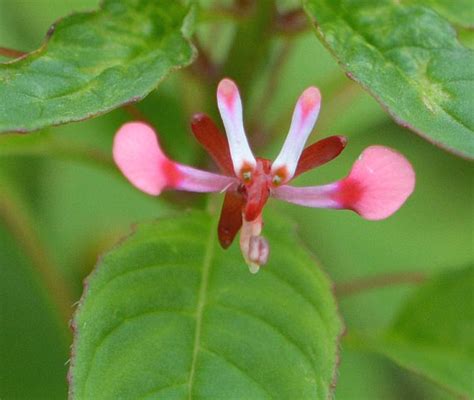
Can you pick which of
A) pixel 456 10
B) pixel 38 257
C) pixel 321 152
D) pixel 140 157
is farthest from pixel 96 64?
pixel 38 257

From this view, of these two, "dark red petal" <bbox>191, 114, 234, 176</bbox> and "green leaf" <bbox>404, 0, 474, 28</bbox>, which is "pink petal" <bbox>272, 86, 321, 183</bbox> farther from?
"green leaf" <bbox>404, 0, 474, 28</bbox>

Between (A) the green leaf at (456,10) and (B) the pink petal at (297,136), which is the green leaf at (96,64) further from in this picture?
(A) the green leaf at (456,10)

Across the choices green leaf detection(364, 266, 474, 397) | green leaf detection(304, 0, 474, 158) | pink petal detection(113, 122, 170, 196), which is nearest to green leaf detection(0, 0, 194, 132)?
pink petal detection(113, 122, 170, 196)

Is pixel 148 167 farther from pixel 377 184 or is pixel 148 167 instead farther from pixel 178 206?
pixel 178 206

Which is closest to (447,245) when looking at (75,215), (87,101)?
(75,215)

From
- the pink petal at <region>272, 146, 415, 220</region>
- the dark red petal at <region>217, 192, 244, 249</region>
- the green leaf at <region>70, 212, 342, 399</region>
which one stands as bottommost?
the green leaf at <region>70, 212, 342, 399</region>
